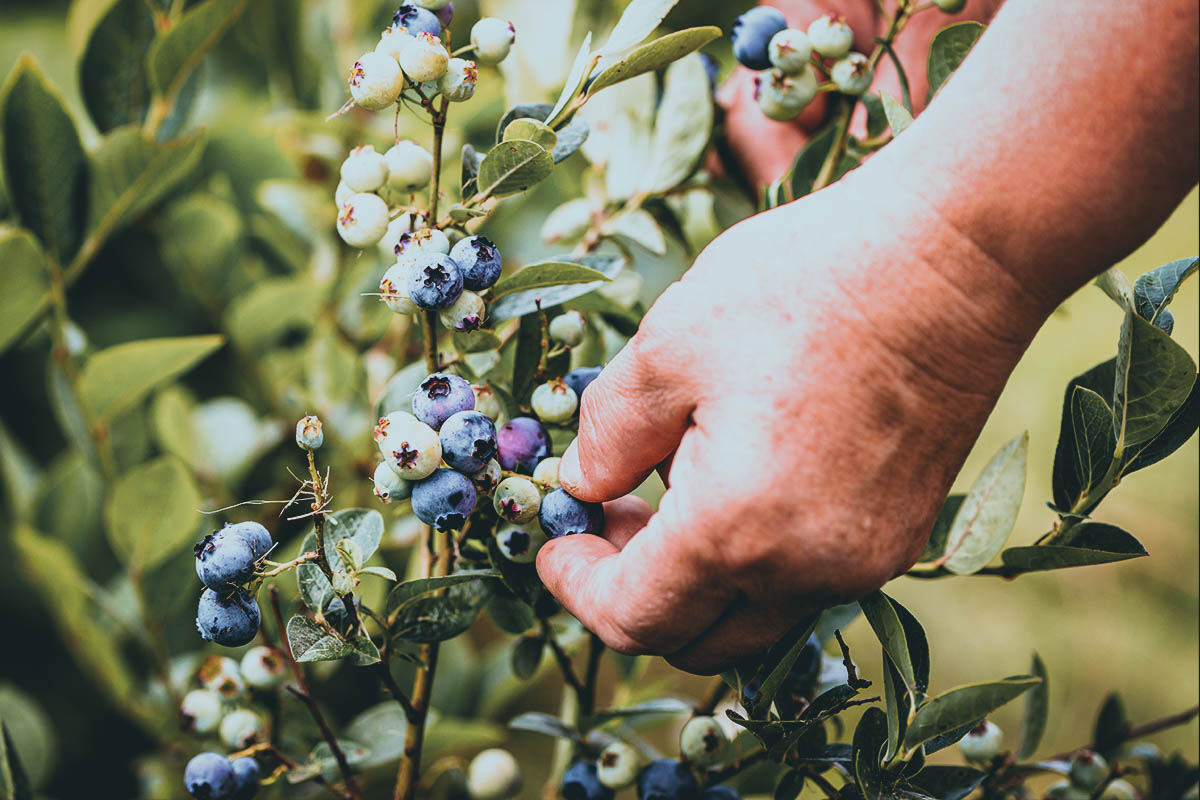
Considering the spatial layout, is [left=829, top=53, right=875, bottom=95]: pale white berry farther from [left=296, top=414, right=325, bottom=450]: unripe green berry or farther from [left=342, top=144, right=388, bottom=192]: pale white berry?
[left=296, top=414, right=325, bottom=450]: unripe green berry

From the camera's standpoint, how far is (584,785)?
662mm

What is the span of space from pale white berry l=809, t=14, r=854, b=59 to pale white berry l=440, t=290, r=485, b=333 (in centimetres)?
33

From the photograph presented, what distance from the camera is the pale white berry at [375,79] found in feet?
1.65

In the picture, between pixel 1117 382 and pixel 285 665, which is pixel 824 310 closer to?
pixel 1117 382

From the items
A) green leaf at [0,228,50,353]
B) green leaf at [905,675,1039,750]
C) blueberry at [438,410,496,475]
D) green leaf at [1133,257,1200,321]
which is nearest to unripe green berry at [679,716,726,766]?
green leaf at [905,675,1039,750]

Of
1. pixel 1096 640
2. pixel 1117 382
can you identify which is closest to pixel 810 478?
pixel 1117 382

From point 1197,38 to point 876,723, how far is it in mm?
384

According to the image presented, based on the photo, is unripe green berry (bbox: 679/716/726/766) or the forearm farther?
unripe green berry (bbox: 679/716/726/766)

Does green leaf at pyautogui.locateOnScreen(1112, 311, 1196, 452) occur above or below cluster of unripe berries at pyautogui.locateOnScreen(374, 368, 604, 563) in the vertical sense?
above

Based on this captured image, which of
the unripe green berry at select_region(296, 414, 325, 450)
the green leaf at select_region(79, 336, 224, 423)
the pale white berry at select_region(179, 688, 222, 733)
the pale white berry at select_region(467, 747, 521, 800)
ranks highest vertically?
the unripe green berry at select_region(296, 414, 325, 450)

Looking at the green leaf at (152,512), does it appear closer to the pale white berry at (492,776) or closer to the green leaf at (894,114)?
the pale white berry at (492,776)

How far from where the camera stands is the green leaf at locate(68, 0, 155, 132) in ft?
2.72

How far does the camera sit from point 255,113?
120cm

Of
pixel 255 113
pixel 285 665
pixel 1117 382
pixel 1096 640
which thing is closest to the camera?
pixel 1117 382
